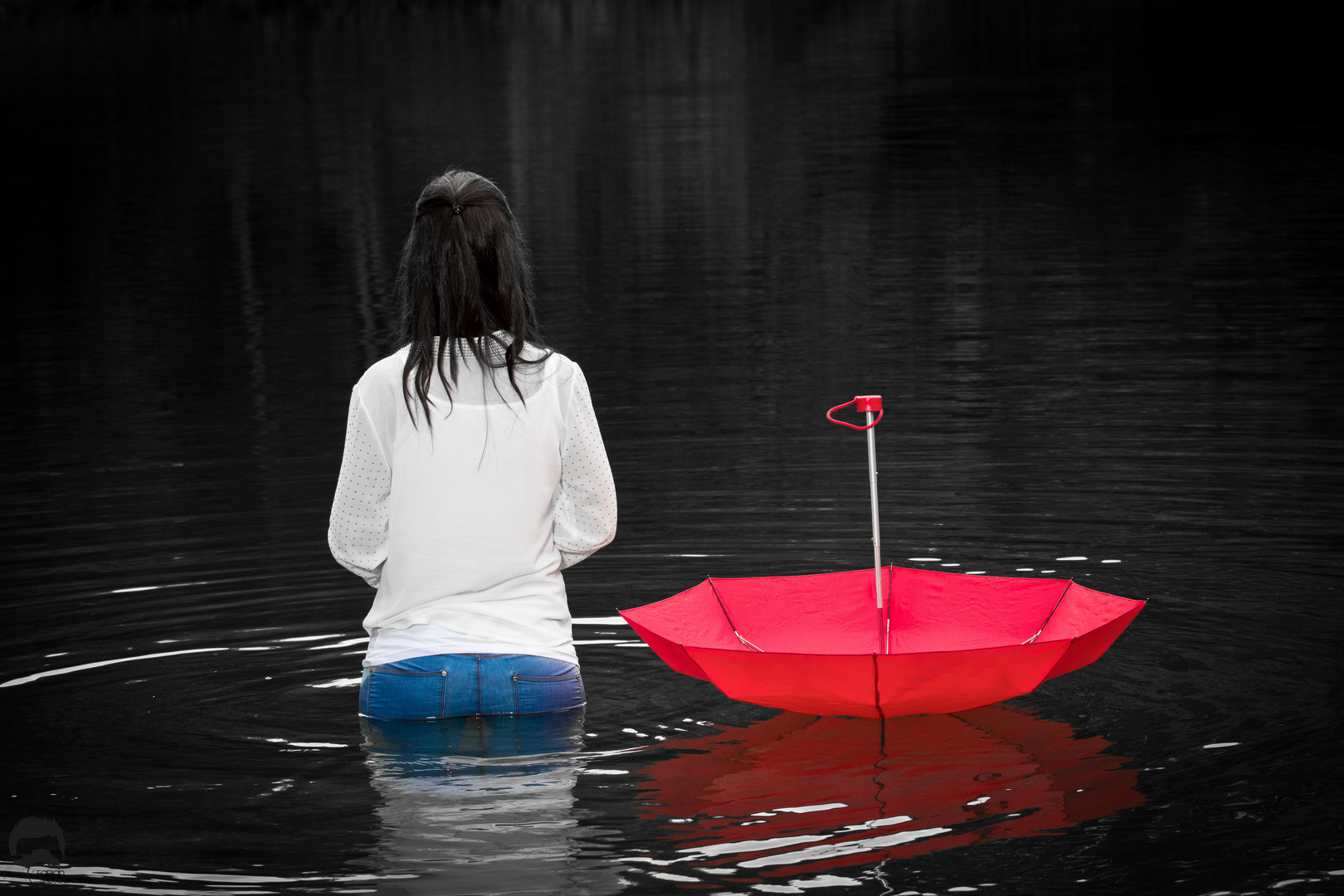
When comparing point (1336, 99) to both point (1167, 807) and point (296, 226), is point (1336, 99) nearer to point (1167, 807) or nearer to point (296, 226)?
point (296, 226)

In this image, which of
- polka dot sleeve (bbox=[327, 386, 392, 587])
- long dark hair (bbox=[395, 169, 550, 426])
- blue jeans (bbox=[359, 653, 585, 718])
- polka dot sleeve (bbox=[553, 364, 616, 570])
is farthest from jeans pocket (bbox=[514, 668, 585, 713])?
long dark hair (bbox=[395, 169, 550, 426])

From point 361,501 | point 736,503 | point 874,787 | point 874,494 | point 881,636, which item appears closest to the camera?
point 361,501

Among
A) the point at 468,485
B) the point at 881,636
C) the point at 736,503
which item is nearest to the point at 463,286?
the point at 468,485

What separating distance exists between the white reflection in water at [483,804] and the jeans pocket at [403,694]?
0.18 ft

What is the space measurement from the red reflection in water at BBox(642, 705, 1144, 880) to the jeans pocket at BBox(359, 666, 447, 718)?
0.68 m

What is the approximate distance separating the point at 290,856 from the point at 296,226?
69.3 ft

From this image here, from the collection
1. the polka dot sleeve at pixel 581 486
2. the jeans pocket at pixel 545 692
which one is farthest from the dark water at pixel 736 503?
the polka dot sleeve at pixel 581 486

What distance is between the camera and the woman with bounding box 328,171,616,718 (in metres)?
5.25

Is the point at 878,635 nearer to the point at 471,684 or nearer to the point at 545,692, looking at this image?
the point at 545,692

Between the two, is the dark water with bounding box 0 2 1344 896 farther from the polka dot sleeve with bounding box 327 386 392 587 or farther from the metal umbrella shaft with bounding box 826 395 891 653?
the polka dot sleeve with bounding box 327 386 392 587

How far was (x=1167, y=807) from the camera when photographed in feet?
17.6

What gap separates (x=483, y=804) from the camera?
544cm

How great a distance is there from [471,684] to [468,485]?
579 mm

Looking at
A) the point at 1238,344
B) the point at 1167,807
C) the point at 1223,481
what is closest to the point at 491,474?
the point at 1167,807
